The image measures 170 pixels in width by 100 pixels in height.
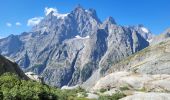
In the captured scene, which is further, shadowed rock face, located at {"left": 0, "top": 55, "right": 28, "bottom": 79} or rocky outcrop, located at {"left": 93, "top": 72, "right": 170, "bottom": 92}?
rocky outcrop, located at {"left": 93, "top": 72, "right": 170, "bottom": 92}

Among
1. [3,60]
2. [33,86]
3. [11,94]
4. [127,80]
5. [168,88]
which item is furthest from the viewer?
[127,80]

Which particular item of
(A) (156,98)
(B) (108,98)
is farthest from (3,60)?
(A) (156,98)

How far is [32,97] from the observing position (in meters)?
56.8

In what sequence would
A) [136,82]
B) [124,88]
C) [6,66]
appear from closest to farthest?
1. [6,66]
2. [124,88]
3. [136,82]

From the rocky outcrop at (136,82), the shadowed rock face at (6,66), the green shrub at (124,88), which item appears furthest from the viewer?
the rocky outcrop at (136,82)

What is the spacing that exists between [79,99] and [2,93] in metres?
26.6

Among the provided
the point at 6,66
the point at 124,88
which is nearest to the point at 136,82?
the point at 124,88

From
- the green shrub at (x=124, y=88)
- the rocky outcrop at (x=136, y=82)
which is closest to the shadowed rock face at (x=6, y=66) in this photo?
the green shrub at (x=124, y=88)

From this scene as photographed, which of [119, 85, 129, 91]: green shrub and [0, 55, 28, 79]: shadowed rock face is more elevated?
[0, 55, 28, 79]: shadowed rock face

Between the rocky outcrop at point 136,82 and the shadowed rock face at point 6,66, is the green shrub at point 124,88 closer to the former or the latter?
the rocky outcrop at point 136,82

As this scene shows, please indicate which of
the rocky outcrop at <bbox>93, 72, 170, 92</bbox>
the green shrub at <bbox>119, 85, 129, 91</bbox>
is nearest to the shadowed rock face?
the green shrub at <bbox>119, 85, 129, 91</bbox>

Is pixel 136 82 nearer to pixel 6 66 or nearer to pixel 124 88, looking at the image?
pixel 124 88

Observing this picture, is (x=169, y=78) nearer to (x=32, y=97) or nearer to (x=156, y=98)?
(x=156, y=98)

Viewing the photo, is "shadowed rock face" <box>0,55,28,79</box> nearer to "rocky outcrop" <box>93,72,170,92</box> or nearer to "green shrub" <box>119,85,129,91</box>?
"green shrub" <box>119,85,129,91</box>
